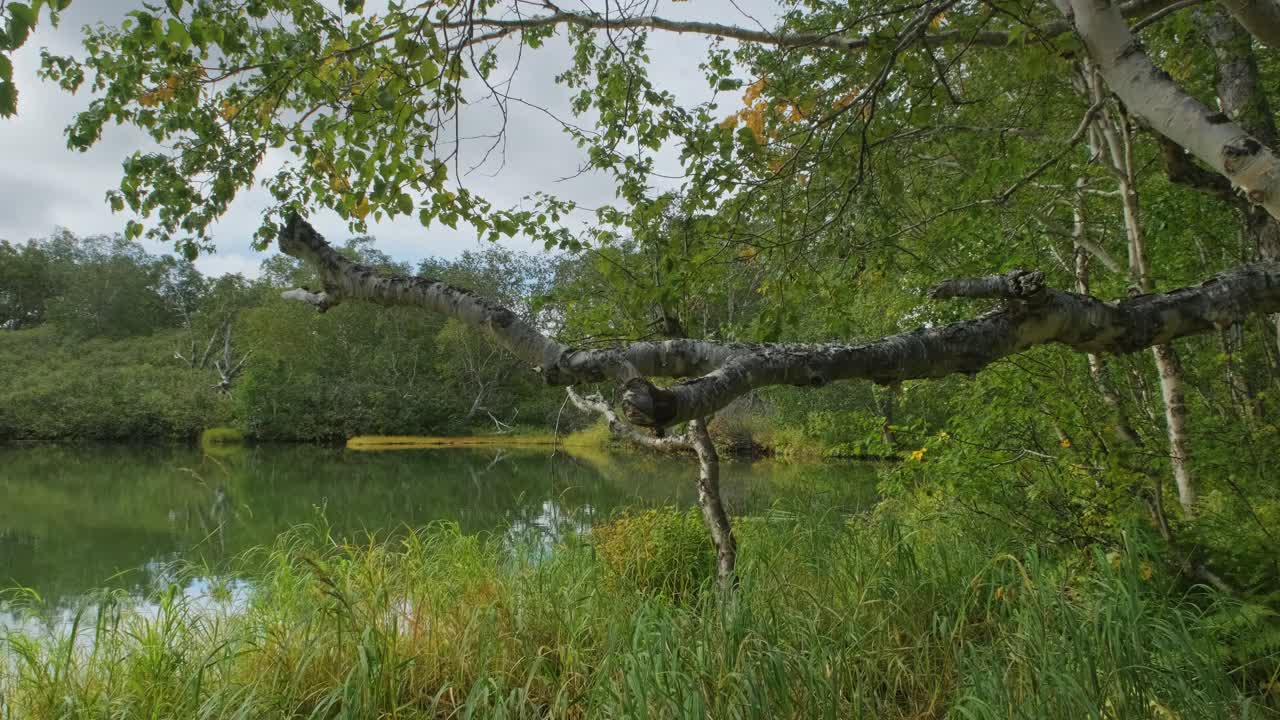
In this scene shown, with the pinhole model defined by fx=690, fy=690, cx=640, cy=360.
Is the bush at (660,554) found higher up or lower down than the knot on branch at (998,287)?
lower down

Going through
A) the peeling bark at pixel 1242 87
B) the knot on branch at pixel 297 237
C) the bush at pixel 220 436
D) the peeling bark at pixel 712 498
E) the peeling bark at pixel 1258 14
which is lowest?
the bush at pixel 220 436

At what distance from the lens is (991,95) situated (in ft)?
16.9

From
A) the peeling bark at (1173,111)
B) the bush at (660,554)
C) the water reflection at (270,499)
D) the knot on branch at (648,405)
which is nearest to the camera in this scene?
the knot on branch at (648,405)

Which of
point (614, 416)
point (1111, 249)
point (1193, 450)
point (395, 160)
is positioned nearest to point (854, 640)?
point (614, 416)

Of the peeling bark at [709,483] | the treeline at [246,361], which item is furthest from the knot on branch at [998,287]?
the treeline at [246,361]

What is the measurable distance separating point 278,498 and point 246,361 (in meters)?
20.4

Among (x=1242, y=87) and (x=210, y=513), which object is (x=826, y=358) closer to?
(x=1242, y=87)

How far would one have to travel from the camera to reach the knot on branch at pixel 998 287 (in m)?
1.33

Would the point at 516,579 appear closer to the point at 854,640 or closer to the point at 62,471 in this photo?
the point at 854,640

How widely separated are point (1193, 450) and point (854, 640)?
182cm

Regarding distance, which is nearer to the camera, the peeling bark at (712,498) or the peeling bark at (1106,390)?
the peeling bark at (1106,390)

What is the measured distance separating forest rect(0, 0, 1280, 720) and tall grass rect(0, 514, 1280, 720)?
0.08 ft

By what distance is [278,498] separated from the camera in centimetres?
1406

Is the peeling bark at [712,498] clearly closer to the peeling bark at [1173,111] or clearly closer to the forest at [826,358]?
the forest at [826,358]
